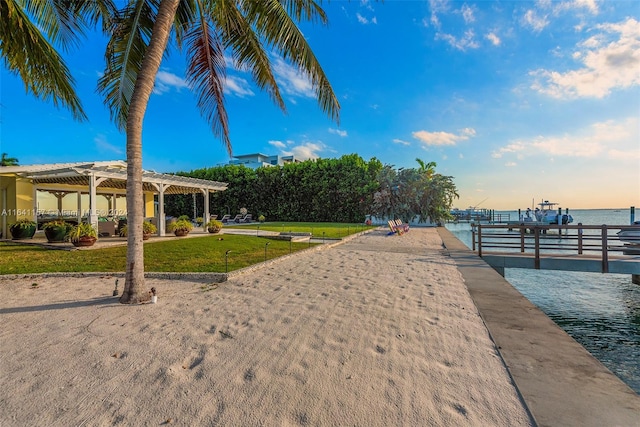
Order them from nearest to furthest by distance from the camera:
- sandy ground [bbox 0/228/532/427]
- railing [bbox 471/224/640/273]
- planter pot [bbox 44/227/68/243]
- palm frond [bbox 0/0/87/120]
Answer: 1. sandy ground [bbox 0/228/532/427]
2. palm frond [bbox 0/0/87/120]
3. railing [bbox 471/224/640/273]
4. planter pot [bbox 44/227/68/243]

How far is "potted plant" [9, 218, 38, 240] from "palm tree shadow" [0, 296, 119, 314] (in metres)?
10.8

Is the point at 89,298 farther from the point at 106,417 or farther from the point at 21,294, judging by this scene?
the point at 106,417

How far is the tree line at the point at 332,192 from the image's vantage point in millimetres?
26922

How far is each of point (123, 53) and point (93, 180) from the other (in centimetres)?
830

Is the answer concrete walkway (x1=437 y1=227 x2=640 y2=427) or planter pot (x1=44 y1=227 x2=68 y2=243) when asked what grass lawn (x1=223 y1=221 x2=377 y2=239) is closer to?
planter pot (x1=44 y1=227 x2=68 y2=243)

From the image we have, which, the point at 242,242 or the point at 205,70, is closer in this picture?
the point at 205,70

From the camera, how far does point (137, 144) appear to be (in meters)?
4.63

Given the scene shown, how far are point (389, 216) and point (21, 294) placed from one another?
2593 cm

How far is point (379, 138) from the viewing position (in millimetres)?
24656

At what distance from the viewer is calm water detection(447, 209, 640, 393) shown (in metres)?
4.91

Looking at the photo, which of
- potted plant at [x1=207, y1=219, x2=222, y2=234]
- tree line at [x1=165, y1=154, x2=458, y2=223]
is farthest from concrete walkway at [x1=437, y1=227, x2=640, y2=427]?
tree line at [x1=165, y1=154, x2=458, y2=223]

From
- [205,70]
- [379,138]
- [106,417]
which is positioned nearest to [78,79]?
[205,70]

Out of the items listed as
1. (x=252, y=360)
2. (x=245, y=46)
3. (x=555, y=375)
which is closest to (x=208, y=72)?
(x=245, y=46)

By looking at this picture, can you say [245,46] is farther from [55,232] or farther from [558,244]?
Result: [55,232]
